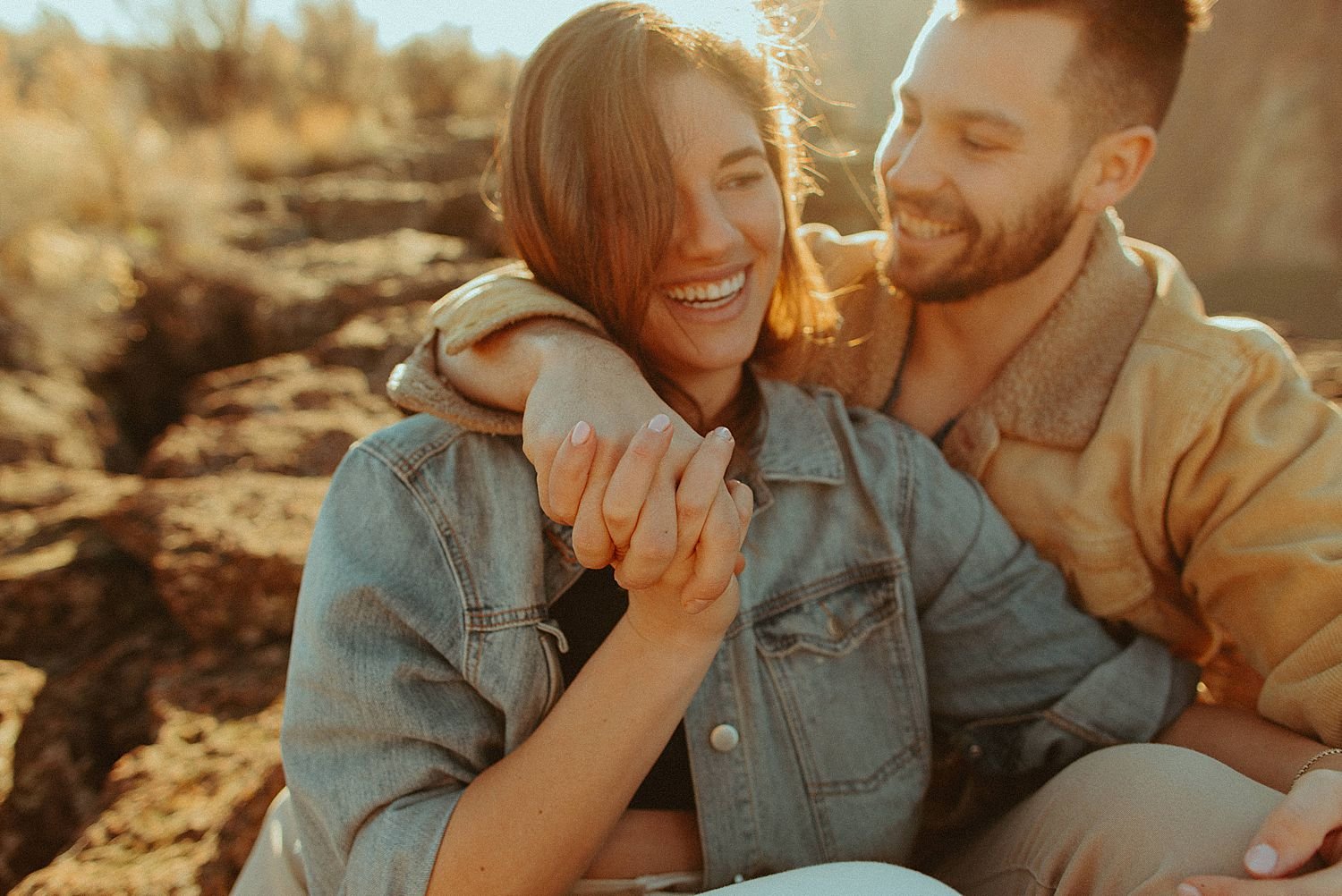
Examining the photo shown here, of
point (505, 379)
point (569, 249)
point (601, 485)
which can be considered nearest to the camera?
point (601, 485)

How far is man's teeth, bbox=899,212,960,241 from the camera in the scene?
6.59 ft

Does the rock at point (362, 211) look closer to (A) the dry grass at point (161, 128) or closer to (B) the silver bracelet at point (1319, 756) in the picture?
(A) the dry grass at point (161, 128)

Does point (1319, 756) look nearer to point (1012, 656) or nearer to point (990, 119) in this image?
point (1012, 656)

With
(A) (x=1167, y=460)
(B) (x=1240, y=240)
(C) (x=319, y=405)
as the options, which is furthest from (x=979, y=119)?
(B) (x=1240, y=240)

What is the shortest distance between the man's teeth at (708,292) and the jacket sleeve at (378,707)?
1.86 feet

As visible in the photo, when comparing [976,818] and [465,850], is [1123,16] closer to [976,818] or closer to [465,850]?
[976,818]

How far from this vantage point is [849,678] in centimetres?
153

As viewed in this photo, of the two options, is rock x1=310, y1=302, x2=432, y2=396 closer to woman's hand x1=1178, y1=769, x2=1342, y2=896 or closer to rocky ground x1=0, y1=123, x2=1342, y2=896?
rocky ground x1=0, y1=123, x2=1342, y2=896

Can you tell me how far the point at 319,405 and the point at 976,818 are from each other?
240 cm

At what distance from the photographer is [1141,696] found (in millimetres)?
1570

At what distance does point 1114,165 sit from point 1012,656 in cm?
126

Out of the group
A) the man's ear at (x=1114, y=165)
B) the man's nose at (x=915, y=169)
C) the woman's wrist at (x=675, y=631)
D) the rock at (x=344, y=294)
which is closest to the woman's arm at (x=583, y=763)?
the woman's wrist at (x=675, y=631)

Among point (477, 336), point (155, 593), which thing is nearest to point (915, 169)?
point (477, 336)

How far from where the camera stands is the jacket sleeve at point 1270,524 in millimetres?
1425
